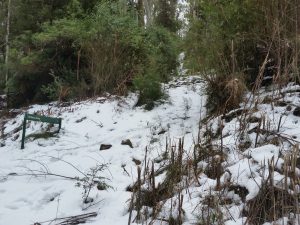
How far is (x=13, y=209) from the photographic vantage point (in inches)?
162

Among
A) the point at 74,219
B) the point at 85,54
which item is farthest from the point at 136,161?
the point at 85,54

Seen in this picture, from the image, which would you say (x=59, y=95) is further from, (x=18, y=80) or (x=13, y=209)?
(x=13, y=209)

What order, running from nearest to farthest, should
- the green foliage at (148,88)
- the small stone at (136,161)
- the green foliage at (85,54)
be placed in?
the small stone at (136,161) < the green foliage at (148,88) < the green foliage at (85,54)

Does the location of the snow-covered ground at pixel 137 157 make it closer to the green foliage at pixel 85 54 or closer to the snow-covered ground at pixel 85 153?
the snow-covered ground at pixel 85 153

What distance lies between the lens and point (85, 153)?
5.82m

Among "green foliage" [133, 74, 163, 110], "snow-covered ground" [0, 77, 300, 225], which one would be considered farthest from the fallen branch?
"green foliage" [133, 74, 163, 110]

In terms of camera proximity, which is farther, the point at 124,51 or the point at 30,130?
the point at 124,51

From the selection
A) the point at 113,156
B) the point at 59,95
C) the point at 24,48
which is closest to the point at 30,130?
the point at 59,95

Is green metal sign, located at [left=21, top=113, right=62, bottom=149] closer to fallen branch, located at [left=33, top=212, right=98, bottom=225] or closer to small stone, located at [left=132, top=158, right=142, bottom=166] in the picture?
small stone, located at [left=132, top=158, right=142, bottom=166]

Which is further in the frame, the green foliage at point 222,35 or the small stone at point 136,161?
the green foliage at point 222,35

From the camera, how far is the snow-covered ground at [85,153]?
407cm

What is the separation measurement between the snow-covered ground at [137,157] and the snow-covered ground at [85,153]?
0.01 m

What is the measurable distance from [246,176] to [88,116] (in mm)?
4282

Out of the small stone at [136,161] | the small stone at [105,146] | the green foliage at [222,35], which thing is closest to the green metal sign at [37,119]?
the small stone at [105,146]
